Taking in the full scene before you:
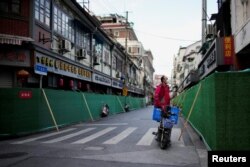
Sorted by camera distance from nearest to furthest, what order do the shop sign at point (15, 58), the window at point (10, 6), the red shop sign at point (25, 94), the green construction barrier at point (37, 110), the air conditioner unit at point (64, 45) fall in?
the green construction barrier at point (37, 110) < the red shop sign at point (25, 94) < the shop sign at point (15, 58) < the window at point (10, 6) < the air conditioner unit at point (64, 45)

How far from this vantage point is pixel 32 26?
18.8 m

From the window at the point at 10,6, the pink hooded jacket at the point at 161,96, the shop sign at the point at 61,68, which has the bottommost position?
the pink hooded jacket at the point at 161,96

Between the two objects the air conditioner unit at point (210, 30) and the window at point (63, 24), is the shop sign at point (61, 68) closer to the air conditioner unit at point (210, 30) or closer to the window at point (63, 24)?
the window at point (63, 24)

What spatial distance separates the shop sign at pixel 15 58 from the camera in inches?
696

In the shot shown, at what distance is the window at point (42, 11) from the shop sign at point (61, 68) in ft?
7.60

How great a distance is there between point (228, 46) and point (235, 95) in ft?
43.5

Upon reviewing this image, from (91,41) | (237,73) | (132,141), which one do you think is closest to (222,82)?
(237,73)

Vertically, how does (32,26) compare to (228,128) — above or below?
above

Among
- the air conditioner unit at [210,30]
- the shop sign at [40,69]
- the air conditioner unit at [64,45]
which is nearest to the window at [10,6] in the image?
the shop sign at [40,69]

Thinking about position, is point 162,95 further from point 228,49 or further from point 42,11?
point 42,11

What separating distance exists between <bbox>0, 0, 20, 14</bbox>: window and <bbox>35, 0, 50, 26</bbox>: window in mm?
1269

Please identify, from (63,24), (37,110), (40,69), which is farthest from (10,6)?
(37,110)

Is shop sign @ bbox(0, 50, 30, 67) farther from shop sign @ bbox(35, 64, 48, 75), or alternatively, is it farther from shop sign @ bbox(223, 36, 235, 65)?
shop sign @ bbox(223, 36, 235, 65)

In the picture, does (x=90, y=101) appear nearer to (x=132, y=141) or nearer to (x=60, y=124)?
(x=60, y=124)
